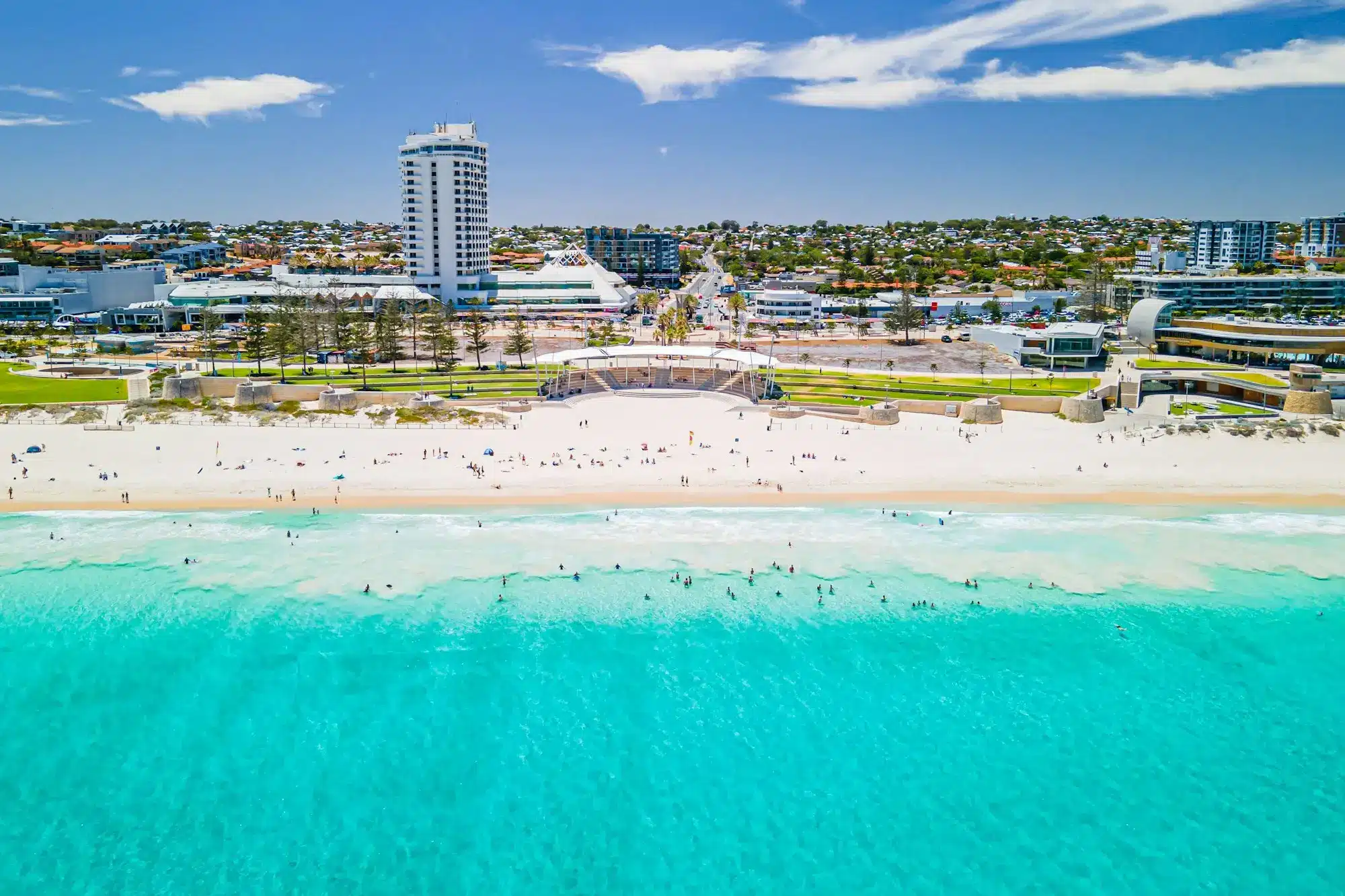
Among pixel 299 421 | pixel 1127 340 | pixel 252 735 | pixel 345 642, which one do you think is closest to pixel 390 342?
pixel 299 421

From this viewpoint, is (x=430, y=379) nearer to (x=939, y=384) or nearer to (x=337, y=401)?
(x=337, y=401)

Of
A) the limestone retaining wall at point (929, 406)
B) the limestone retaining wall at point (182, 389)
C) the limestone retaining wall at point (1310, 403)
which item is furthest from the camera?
the limestone retaining wall at point (182, 389)

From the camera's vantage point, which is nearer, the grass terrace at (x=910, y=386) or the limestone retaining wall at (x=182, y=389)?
the limestone retaining wall at (x=182, y=389)

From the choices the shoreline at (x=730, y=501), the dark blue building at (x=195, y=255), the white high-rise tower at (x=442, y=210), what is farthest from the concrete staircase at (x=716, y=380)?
the dark blue building at (x=195, y=255)

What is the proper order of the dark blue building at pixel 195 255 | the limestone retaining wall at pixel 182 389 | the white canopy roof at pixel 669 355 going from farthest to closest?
1. the dark blue building at pixel 195 255
2. the white canopy roof at pixel 669 355
3. the limestone retaining wall at pixel 182 389

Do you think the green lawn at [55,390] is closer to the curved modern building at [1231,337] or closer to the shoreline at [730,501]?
the shoreline at [730,501]

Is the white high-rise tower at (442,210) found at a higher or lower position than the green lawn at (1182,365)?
higher
